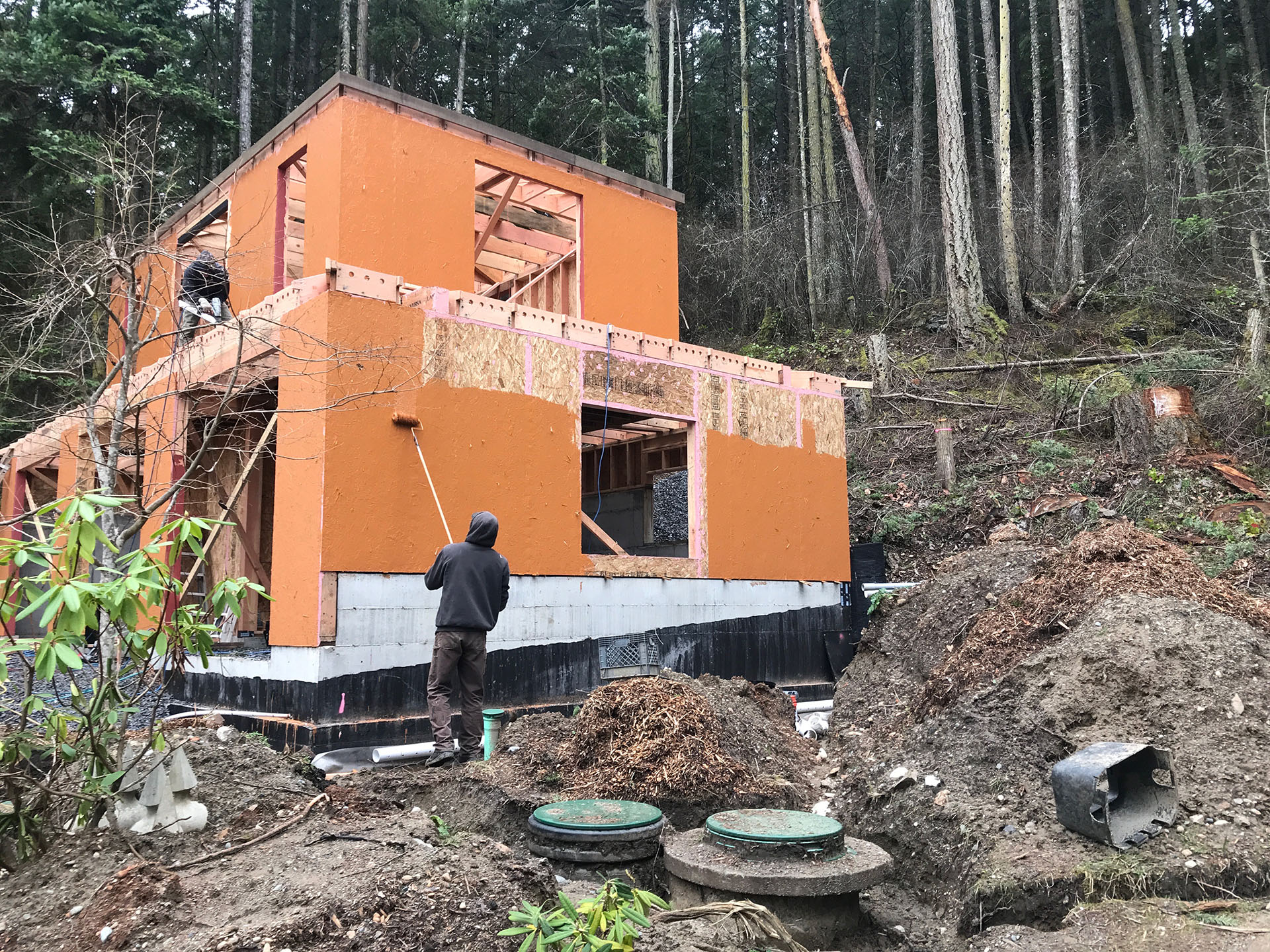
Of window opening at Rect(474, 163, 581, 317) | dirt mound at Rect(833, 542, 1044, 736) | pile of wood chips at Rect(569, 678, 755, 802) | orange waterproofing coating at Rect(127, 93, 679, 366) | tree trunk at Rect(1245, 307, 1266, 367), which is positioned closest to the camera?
pile of wood chips at Rect(569, 678, 755, 802)

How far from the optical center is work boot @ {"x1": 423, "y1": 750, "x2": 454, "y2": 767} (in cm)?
657

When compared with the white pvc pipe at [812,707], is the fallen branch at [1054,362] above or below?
above

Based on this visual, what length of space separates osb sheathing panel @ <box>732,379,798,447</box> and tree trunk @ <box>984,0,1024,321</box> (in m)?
10.4

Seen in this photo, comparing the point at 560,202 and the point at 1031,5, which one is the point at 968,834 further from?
the point at 1031,5

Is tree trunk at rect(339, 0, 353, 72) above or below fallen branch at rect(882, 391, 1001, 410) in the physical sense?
above

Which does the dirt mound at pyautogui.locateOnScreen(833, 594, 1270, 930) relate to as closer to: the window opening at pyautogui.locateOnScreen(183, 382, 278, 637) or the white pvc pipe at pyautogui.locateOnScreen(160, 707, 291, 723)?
the white pvc pipe at pyautogui.locateOnScreen(160, 707, 291, 723)

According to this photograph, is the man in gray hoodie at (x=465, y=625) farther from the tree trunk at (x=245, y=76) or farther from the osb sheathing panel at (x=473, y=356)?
the tree trunk at (x=245, y=76)

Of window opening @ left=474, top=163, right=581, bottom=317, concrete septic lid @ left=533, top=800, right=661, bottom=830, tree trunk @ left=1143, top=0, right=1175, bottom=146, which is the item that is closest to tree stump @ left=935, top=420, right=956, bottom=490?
window opening @ left=474, top=163, right=581, bottom=317

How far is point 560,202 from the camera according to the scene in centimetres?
1125

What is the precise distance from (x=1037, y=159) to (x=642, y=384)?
1836 cm

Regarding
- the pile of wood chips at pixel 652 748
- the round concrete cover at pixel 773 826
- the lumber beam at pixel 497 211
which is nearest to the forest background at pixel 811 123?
the lumber beam at pixel 497 211

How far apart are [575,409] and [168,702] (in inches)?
190

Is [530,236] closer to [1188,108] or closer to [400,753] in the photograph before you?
[400,753]

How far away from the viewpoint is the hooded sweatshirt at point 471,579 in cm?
671
